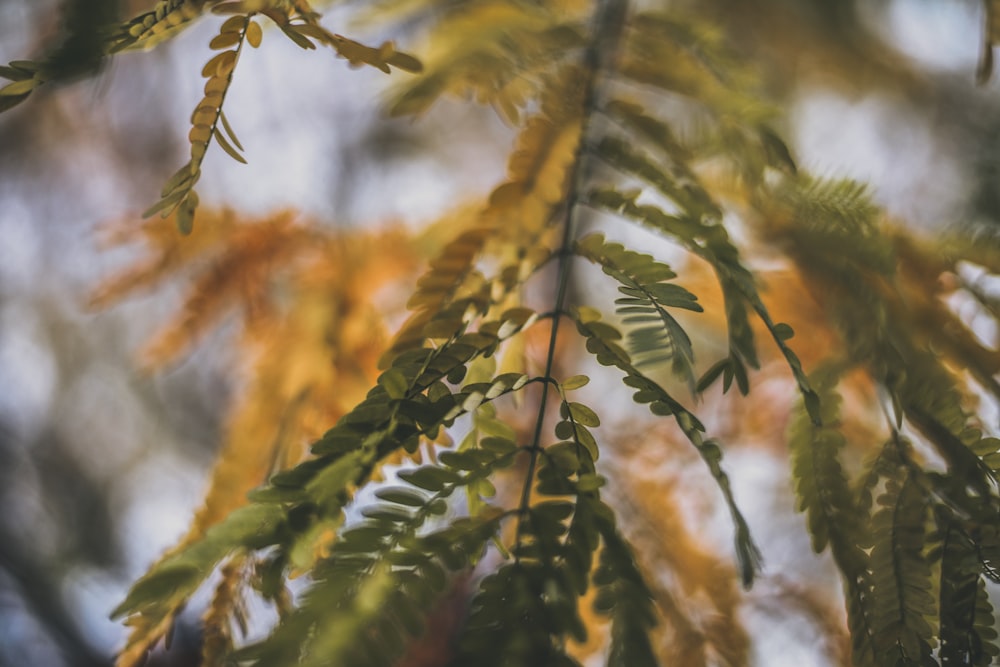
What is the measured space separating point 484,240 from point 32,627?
171cm

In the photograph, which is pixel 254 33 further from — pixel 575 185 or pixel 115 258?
pixel 115 258

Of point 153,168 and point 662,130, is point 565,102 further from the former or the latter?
point 153,168

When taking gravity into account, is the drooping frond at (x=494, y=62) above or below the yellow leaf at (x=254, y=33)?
below

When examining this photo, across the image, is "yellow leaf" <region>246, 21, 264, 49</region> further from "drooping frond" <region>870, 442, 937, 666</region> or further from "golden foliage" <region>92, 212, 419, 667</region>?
"drooping frond" <region>870, 442, 937, 666</region>

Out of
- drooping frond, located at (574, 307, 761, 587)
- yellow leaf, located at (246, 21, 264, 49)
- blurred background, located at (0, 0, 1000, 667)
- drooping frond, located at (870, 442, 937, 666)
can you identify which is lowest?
blurred background, located at (0, 0, 1000, 667)

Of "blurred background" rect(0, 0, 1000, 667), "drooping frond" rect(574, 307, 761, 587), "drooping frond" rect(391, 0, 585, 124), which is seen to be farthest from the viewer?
"blurred background" rect(0, 0, 1000, 667)

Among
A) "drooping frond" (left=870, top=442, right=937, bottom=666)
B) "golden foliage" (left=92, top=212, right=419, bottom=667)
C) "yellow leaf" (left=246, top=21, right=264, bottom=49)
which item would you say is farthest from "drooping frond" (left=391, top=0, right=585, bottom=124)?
"drooping frond" (left=870, top=442, right=937, bottom=666)

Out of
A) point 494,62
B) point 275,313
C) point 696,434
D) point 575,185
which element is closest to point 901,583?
point 696,434

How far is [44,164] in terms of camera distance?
199 centimetres

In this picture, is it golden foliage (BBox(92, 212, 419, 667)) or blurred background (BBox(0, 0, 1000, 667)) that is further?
blurred background (BBox(0, 0, 1000, 667))

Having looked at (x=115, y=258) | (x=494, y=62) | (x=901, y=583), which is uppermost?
(x=494, y=62)

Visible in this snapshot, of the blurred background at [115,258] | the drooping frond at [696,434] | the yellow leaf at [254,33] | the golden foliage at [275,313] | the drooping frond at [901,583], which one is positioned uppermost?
the yellow leaf at [254,33]

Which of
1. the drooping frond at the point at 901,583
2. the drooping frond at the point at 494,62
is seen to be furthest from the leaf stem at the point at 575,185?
the drooping frond at the point at 901,583

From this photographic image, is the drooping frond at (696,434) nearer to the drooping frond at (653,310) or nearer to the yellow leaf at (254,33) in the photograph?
the drooping frond at (653,310)
